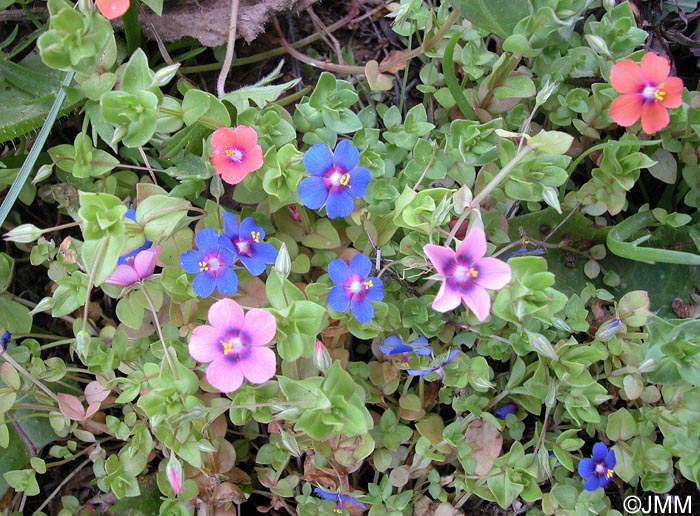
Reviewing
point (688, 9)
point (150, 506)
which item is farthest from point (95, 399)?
point (688, 9)

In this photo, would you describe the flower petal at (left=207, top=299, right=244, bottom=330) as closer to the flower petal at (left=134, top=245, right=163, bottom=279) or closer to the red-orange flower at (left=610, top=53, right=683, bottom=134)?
the flower petal at (left=134, top=245, right=163, bottom=279)

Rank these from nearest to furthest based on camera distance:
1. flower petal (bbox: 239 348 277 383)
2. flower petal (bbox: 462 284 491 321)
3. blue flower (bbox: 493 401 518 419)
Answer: flower petal (bbox: 462 284 491 321)
flower petal (bbox: 239 348 277 383)
blue flower (bbox: 493 401 518 419)

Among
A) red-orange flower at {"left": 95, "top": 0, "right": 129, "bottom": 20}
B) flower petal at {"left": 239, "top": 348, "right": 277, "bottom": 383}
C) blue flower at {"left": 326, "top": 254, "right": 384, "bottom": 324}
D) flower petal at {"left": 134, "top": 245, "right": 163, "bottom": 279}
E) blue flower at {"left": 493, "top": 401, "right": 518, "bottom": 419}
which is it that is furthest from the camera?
blue flower at {"left": 493, "top": 401, "right": 518, "bottom": 419}

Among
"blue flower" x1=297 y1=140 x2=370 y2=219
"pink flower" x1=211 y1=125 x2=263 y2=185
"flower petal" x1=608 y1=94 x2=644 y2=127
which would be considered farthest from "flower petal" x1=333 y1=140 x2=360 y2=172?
"flower petal" x1=608 y1=94 x2=644 y2=127

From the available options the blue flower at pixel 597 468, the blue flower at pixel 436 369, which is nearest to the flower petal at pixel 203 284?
the blue flower at pixel 436 369

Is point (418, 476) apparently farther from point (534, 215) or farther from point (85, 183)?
point (85, 183)

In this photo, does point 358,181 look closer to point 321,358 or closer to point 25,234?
point 321,358

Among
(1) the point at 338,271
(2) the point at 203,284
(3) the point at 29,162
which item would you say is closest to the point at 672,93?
(1) the point at 338,271
